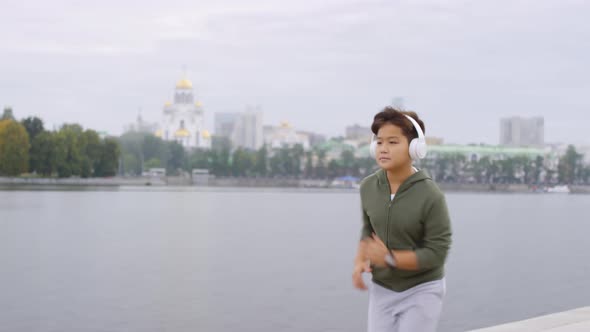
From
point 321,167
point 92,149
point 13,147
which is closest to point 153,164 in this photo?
point 321,167

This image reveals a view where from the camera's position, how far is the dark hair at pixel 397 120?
5199mm

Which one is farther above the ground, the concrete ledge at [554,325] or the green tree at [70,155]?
the green tree at [70,155]

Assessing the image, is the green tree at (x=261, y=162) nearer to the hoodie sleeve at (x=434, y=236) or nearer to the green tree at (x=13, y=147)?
the green tree at (x=13, y=147)

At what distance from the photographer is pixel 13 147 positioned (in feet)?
343

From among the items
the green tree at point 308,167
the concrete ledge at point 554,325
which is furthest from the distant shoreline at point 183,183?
the concrete ledge at point 554,325

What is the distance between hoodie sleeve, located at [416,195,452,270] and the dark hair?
42 cm

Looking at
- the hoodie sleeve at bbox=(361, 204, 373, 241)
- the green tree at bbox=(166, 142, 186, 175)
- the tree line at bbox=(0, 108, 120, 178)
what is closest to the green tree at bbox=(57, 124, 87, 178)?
the tree line at bbox=(0, 108, 120, 178)

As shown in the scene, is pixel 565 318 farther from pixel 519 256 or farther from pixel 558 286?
pixel 519 256

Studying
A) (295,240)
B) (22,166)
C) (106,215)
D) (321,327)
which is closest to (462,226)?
(295,240)

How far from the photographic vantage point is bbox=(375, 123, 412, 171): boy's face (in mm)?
5176

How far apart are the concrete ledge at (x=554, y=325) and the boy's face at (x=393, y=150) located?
15.3 feet

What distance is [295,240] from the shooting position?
37.1 metres

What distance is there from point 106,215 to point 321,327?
1610 inches

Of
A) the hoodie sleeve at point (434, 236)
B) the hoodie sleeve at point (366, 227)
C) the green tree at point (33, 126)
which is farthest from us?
the green tree at point (33, 126)
